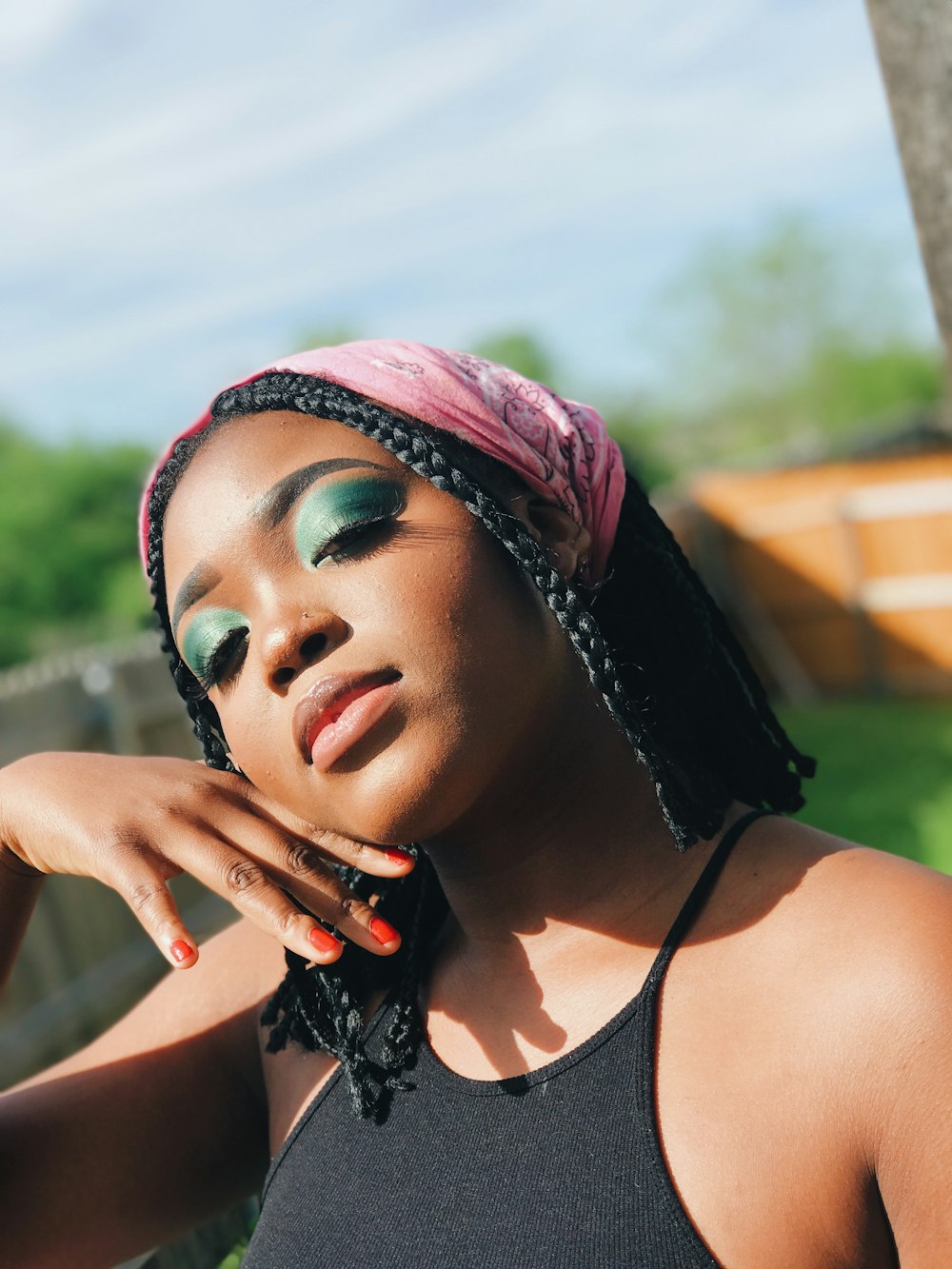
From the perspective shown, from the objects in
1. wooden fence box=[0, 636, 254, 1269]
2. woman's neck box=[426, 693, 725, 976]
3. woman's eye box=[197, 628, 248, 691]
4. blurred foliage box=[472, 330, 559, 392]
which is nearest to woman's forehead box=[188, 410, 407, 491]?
woman's eye box=[197, 628, 248, 691]

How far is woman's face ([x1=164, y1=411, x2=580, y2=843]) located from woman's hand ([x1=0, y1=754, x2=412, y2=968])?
0.29 feet

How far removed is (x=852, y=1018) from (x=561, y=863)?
457 millimetres

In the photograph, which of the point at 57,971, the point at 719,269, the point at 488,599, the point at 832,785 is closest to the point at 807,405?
the point at 719,269

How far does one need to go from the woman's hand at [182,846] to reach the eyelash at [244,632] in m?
0.17

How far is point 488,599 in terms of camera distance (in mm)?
1492

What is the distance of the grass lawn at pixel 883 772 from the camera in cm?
705

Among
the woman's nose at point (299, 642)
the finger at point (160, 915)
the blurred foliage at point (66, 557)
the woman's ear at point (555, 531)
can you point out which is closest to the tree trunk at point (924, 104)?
the woman's ear at point (555, 531)

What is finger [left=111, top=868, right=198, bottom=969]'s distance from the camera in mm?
1506

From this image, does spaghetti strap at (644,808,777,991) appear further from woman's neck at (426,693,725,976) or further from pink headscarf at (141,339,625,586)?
pink headscarf at (141,339,625,586)

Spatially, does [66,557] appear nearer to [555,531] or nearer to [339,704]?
[555,531]

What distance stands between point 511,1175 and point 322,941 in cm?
39

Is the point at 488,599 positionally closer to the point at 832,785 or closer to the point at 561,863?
the point at 561,863

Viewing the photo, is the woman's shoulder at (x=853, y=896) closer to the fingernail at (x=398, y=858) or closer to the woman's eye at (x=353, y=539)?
the fingernail at (x=398, y=858)

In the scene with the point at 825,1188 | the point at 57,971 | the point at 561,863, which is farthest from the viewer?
the point at 57,971
